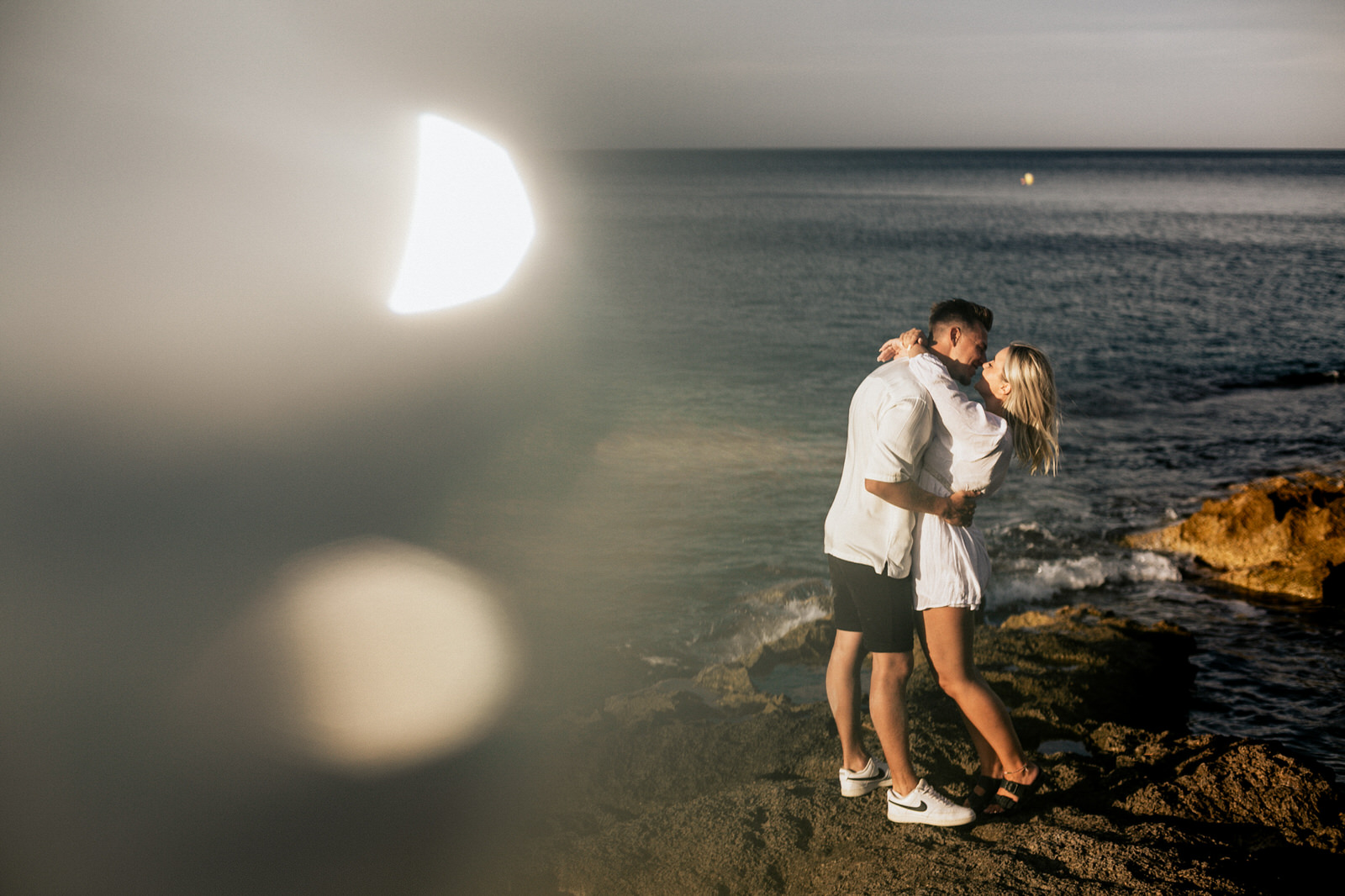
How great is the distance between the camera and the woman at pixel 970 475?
10.9 feet

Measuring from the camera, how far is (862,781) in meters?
3.84

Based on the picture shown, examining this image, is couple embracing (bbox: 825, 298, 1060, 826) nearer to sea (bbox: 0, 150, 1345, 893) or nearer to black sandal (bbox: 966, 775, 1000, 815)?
black sandal (bbox: 966, 775, 1000, 815)

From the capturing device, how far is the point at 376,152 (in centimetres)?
1140

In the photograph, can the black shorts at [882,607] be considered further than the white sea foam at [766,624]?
No

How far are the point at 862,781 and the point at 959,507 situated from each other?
136 cm

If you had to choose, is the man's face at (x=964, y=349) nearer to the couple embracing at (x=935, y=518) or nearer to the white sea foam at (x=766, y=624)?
the couple embracing at (x=935, y=518)

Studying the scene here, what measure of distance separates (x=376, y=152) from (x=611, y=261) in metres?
28.3

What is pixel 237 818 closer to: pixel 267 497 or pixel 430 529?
pixel 430 529

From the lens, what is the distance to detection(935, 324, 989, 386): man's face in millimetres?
3469

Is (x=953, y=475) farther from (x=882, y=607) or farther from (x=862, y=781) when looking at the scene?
(x=862, y=781)

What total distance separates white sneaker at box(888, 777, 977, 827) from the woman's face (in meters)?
1.63

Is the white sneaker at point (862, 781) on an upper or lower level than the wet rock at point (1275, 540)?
upper

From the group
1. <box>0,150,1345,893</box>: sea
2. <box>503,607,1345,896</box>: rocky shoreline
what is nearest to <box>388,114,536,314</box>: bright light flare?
<box>0,150,1345,893</box>: sea

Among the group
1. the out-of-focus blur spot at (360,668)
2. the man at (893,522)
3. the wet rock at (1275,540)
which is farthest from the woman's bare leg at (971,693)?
the wet rock at (1275,540)
